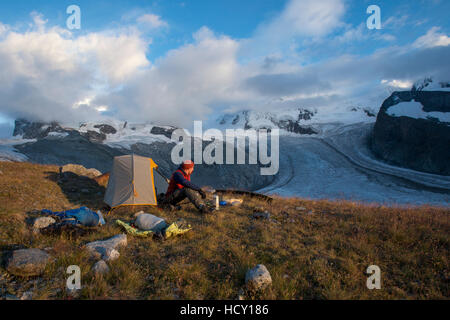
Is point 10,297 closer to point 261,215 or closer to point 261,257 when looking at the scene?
point 261,257

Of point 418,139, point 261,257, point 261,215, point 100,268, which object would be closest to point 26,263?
point 100,268

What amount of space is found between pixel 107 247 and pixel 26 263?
45.3 inches

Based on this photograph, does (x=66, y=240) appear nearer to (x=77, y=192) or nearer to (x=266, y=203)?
(x=77, y=192)

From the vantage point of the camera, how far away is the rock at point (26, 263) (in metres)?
3.17

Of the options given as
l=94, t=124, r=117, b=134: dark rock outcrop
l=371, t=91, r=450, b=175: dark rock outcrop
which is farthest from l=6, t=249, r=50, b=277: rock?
l=94, t=124, r=117, b=134: dark rock outcrop

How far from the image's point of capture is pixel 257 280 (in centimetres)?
315

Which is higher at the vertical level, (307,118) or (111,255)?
(307,118)

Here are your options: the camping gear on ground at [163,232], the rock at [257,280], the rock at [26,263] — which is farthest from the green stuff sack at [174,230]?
the rock at [257,280]

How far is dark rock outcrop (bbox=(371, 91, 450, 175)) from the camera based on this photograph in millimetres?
37500

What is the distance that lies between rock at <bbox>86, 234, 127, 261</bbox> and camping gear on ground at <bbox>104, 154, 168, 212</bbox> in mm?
3146

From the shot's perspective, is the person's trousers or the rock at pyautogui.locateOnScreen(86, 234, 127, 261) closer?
the rock at pyautogui.locateOnScreen(86, 234, 127, 261)

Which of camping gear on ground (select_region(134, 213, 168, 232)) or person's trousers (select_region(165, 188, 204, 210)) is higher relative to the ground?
person's trousers (select_region(165, 188, 204, 210))

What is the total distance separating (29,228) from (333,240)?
6767 mm

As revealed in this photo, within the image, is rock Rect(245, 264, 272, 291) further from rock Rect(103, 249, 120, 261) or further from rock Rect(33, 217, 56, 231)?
rock Rect(33, 217, 56, 231)
